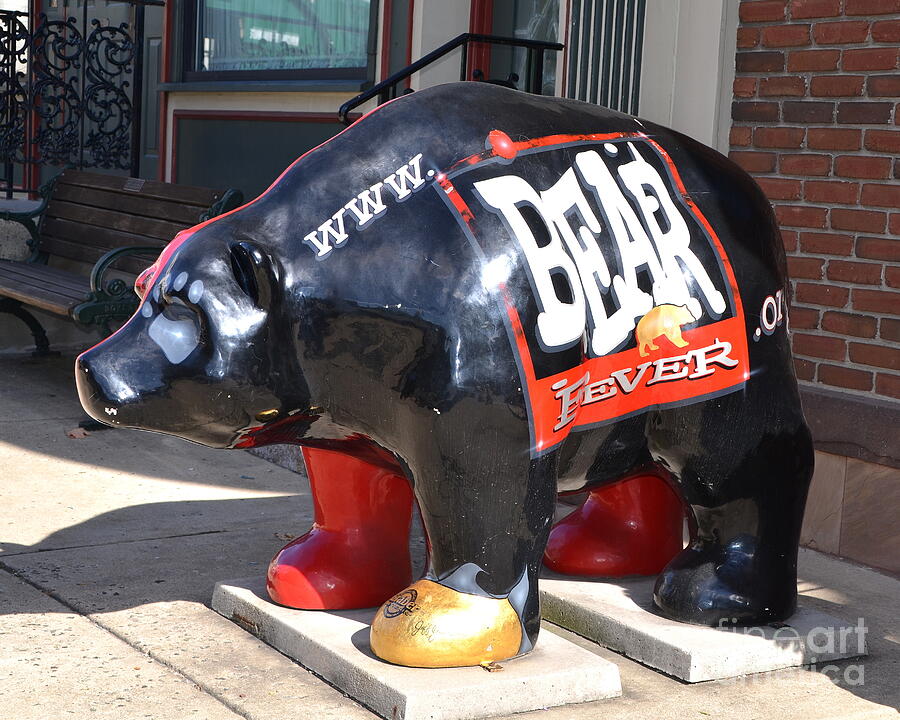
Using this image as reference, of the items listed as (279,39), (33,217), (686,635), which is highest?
(279,39)

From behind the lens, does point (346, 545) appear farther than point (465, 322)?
Yes

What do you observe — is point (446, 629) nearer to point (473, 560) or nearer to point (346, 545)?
point (473, 560)

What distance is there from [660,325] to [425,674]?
102 cm

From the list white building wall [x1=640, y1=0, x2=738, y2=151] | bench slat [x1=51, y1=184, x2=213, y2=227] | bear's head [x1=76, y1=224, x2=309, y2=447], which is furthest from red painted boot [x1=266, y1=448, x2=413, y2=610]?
bench slat [x1=51, y1=184, x2=213, y2=227]

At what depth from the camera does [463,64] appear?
616 centimetres

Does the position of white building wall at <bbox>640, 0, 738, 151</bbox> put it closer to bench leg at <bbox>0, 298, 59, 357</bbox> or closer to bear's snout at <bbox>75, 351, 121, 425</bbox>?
bear's snout at <bbox>75, 351, 121, 425</bbox>

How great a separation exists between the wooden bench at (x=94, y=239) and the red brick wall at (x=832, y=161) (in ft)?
9.39

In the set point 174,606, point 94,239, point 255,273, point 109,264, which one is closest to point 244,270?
point 255,273

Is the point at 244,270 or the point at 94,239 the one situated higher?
the point at 244,270

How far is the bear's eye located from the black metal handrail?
287 centimetres

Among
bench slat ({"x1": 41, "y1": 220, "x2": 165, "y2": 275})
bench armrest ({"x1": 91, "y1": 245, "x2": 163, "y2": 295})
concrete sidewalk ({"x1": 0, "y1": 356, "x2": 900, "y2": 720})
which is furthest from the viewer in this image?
bench slat ({"x1": 41, "y1": 220, "x2": 165, "y2": 275})

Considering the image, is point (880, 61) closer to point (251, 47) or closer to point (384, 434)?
point (384, 434)

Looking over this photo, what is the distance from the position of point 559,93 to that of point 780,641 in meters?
3.14

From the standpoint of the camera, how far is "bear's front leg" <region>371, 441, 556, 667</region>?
298 cm
